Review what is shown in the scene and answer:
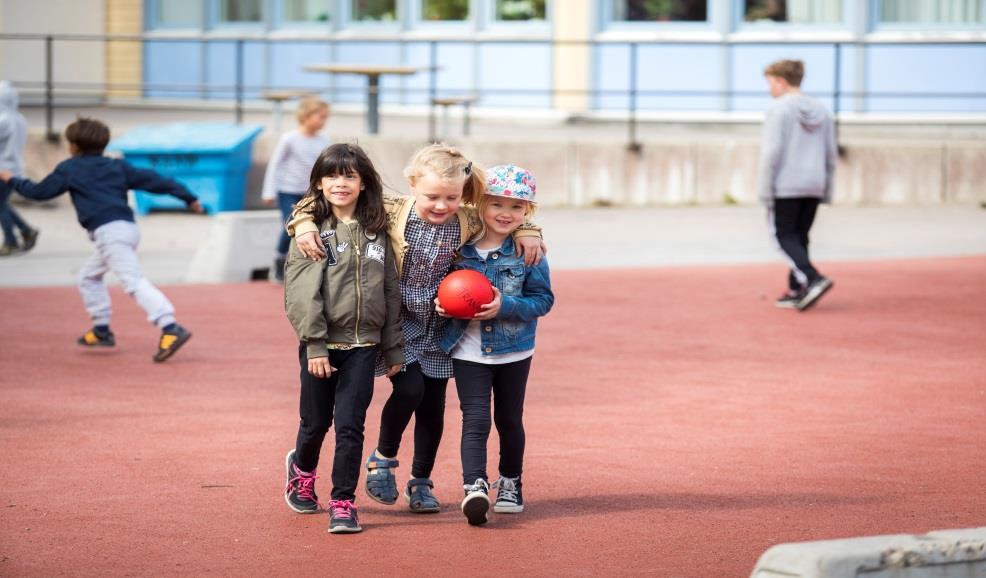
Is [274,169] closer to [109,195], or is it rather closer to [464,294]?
[109,195]

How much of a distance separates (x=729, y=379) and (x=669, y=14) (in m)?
14.8

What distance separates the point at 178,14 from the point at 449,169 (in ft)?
77.6

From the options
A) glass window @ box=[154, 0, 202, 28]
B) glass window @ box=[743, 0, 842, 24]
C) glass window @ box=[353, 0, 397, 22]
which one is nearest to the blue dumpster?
glass window @ box=[353, 0, 397, 22]

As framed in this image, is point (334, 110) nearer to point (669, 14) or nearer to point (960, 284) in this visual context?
point (669, 14)

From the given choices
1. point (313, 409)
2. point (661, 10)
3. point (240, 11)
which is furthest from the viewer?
point (240, 11)

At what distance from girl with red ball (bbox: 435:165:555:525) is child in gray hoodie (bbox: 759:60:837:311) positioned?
20.6 ft

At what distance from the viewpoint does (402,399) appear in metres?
6.00

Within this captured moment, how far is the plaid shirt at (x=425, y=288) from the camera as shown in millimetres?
5902

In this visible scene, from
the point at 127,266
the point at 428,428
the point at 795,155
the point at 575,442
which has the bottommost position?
the point at 575,442

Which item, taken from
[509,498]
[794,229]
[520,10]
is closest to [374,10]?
[520,10]

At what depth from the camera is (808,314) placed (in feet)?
39.1

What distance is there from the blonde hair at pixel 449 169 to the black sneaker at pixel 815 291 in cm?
642

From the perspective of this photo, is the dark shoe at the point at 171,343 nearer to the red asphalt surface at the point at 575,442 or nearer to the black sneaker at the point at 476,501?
the red asphalt surface at the point at 575,442

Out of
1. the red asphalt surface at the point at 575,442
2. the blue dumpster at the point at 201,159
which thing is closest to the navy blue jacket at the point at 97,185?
the red asphalt surface at the point at 575,442
